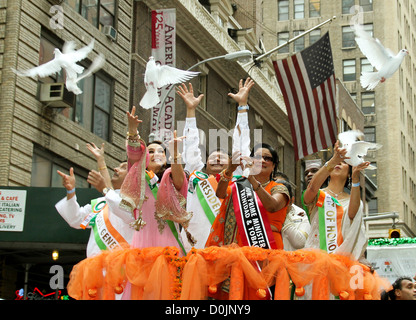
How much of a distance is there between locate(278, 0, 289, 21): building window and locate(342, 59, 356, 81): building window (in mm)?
7194

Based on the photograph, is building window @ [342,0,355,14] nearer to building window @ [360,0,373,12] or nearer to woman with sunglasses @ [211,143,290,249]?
building window @ [360,0,373,12]

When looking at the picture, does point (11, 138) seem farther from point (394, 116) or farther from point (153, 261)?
point (394, 116)

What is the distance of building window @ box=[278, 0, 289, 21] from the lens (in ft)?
250

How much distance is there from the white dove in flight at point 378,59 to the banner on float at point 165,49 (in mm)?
14255

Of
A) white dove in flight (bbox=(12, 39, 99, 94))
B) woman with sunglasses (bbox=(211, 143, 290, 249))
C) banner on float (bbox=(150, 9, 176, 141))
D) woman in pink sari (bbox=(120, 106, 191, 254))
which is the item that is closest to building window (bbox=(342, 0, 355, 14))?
banner on float (bbox=(150, 9, 176, 141))

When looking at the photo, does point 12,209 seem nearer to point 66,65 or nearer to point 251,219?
point 66,65

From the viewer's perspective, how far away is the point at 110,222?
24.3ft

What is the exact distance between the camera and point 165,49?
23.5m

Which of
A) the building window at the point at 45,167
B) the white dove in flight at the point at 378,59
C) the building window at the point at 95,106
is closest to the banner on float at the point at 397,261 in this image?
the building window at the point at 45,167

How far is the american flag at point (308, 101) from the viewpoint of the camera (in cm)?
1753

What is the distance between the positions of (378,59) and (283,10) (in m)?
70.7

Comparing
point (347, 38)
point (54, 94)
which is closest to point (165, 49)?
point (54, 94)

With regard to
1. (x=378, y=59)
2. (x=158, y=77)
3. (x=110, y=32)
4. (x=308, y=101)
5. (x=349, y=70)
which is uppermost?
(x=349, y=70)

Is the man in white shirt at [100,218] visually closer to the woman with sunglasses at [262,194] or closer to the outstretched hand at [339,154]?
the woman with sunglasses at [262,194]
